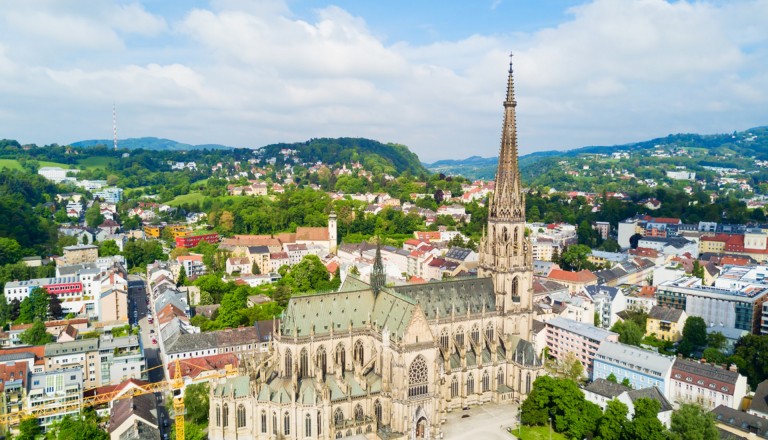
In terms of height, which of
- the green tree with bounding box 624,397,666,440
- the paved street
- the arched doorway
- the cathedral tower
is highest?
the cathedral tower

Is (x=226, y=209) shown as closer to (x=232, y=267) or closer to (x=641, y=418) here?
(x=232, y=267)

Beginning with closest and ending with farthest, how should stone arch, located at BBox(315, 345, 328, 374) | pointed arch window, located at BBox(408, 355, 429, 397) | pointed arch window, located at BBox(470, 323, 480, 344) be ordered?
pointed arch window, located at BBox(408, 355, 429, 397)
stone arch, located at BBox(315, 345, 328, 374)
pointed arch window, located at BBox(470, 323, 480, 344)

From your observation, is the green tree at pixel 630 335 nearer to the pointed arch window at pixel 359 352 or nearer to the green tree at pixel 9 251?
the pointed arch window at pixel 359 352

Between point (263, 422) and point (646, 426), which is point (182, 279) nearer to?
point (263, 422)

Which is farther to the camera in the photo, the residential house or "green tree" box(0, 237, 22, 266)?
"green tree" box(0, 237, 22, 266)

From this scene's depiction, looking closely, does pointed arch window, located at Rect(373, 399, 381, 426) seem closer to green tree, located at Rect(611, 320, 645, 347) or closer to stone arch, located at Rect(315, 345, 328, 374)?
stone arch, located at Rect(315, 345, 328, 374)

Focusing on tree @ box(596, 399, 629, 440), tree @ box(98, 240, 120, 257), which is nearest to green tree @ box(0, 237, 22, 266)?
tree @ box(98, 240, 120, 257)

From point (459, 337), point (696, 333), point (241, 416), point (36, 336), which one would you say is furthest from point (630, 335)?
point (36, 336)

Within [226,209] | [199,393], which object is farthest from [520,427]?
[226,209]
